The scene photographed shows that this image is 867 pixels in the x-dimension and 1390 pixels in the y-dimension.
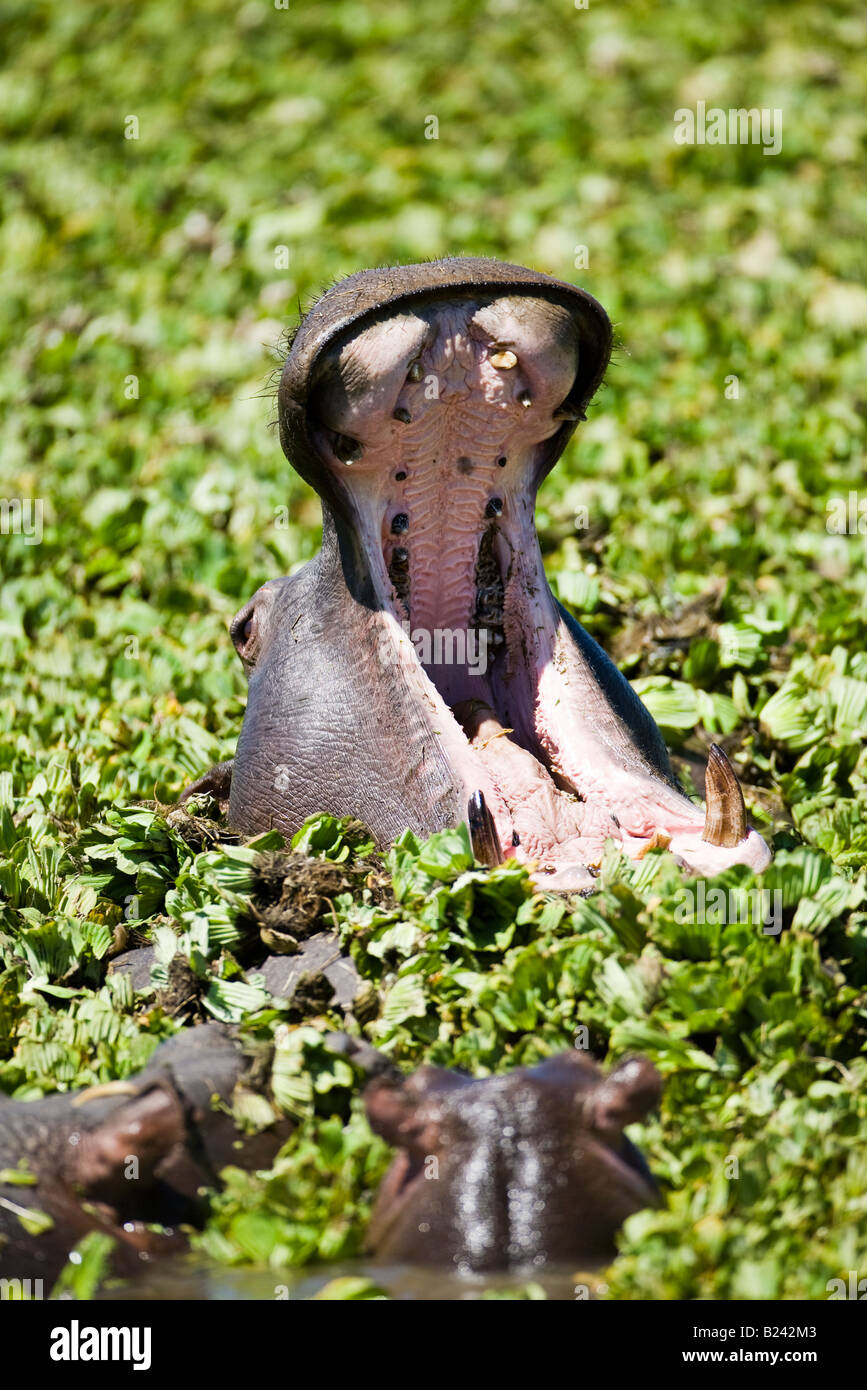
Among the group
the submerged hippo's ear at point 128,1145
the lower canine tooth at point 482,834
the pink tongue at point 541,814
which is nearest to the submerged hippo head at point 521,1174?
the submerged hippo's ear at point 128,1145

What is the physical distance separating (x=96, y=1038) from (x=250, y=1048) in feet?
1.59

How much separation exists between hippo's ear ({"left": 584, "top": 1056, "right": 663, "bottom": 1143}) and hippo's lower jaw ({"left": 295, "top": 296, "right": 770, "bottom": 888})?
913mm

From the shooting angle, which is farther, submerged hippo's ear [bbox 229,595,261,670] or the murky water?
submerged hippo's ear [bbox 229,595,261,670]

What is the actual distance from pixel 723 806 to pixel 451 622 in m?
0.88

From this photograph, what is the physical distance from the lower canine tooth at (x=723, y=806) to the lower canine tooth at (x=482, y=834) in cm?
49

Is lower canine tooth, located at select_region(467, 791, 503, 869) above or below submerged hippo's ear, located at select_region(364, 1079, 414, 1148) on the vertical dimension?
above

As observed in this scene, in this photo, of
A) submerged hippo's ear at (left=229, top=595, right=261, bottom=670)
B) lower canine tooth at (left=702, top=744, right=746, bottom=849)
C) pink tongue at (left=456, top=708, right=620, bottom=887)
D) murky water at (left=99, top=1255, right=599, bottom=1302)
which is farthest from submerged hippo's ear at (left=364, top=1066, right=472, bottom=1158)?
submerged hippo's ear at (left=229, top=595, right=261, bottom=670)

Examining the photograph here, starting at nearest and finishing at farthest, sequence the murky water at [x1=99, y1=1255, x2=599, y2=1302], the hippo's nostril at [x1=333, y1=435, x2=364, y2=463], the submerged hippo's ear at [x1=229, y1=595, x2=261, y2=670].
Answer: the murky water at [x1=99, y1=1255, x2=599, y2=1302] < the hippo's nostril at [x1=333, y1=435, x2=364, y2=463] < the submerged hippo's ear at [x1=229, y1=595, x2=261, y2=670]

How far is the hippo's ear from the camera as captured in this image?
304cm

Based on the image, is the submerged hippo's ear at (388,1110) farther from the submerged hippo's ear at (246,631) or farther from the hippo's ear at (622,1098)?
the submerged hippo's ear at (246,631)

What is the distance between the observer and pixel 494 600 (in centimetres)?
446

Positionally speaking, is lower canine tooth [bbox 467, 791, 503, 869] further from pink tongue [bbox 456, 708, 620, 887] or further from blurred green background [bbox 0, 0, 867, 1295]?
blurred green background [bbox 0, 0, 867, 1295]

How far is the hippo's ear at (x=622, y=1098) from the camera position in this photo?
9.97ft

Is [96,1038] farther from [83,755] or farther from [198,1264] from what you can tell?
[83,755]
